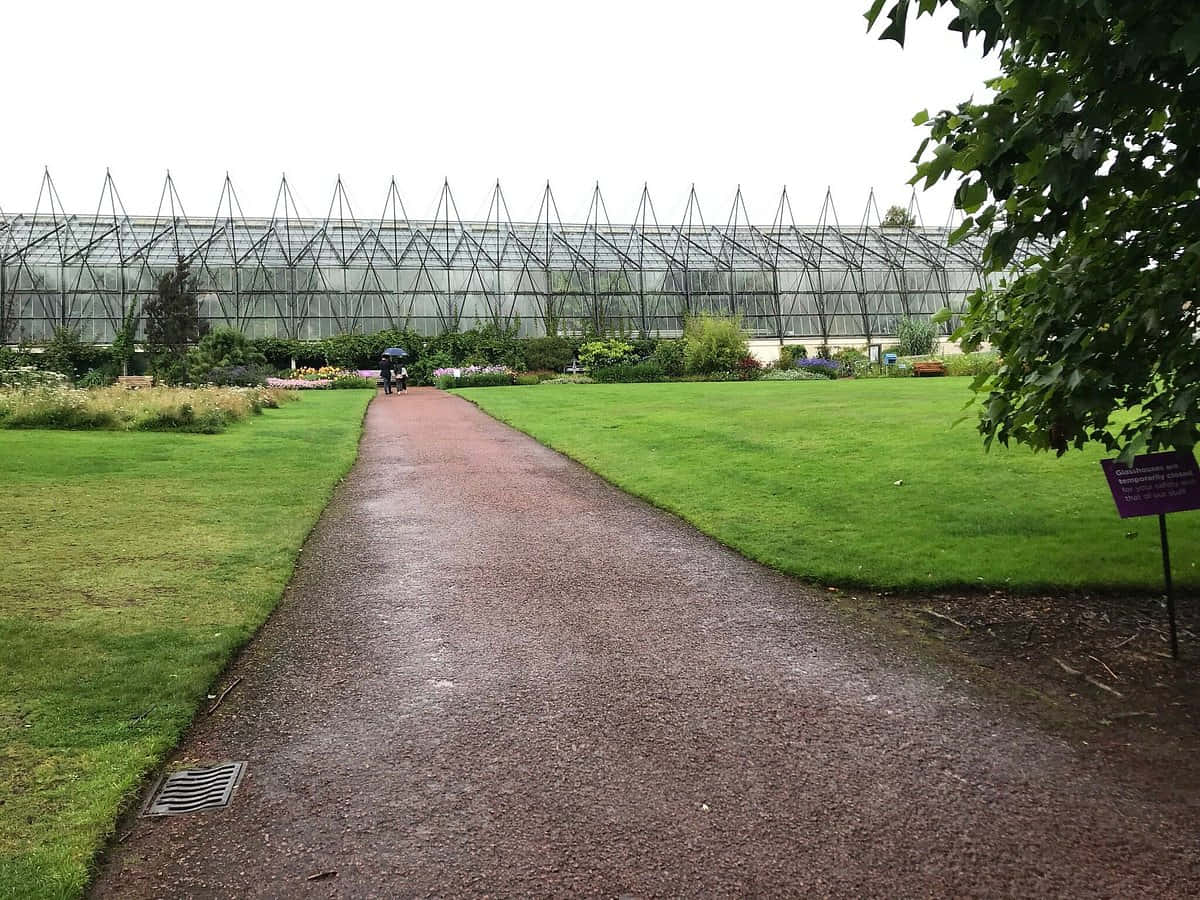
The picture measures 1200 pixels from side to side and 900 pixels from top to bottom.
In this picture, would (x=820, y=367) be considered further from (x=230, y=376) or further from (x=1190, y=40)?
(x=1190, y=40)

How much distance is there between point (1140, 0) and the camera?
327 centimetres

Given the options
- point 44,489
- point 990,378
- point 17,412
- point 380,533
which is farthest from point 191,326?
point 990,378

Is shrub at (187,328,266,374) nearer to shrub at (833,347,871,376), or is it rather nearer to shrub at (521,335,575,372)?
shrub at (521,335,575,372)

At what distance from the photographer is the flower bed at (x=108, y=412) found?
18375mm

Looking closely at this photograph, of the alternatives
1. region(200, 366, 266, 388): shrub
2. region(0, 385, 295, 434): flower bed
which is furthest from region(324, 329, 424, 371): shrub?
region(0, 385, 295, 434): flower bed

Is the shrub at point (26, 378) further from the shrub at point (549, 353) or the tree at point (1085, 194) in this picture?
the shrub at point (549, 353)

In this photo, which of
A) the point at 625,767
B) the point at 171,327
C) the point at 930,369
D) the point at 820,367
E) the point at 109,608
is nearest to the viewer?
the point at 625,767

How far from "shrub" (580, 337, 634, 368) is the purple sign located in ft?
128

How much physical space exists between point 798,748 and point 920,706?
0.93 m

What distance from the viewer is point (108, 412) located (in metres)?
18.7

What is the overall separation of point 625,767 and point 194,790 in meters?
1.95

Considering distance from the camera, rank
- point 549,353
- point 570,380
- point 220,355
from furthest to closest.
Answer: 1. point 549,353
2. point 570,380
3. point 220,355

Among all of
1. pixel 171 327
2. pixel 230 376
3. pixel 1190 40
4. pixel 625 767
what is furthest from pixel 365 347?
pixel 1190 40

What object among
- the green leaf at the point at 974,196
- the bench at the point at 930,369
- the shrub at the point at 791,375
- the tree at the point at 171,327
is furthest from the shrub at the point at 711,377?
the green leaf at the point at 974,196
